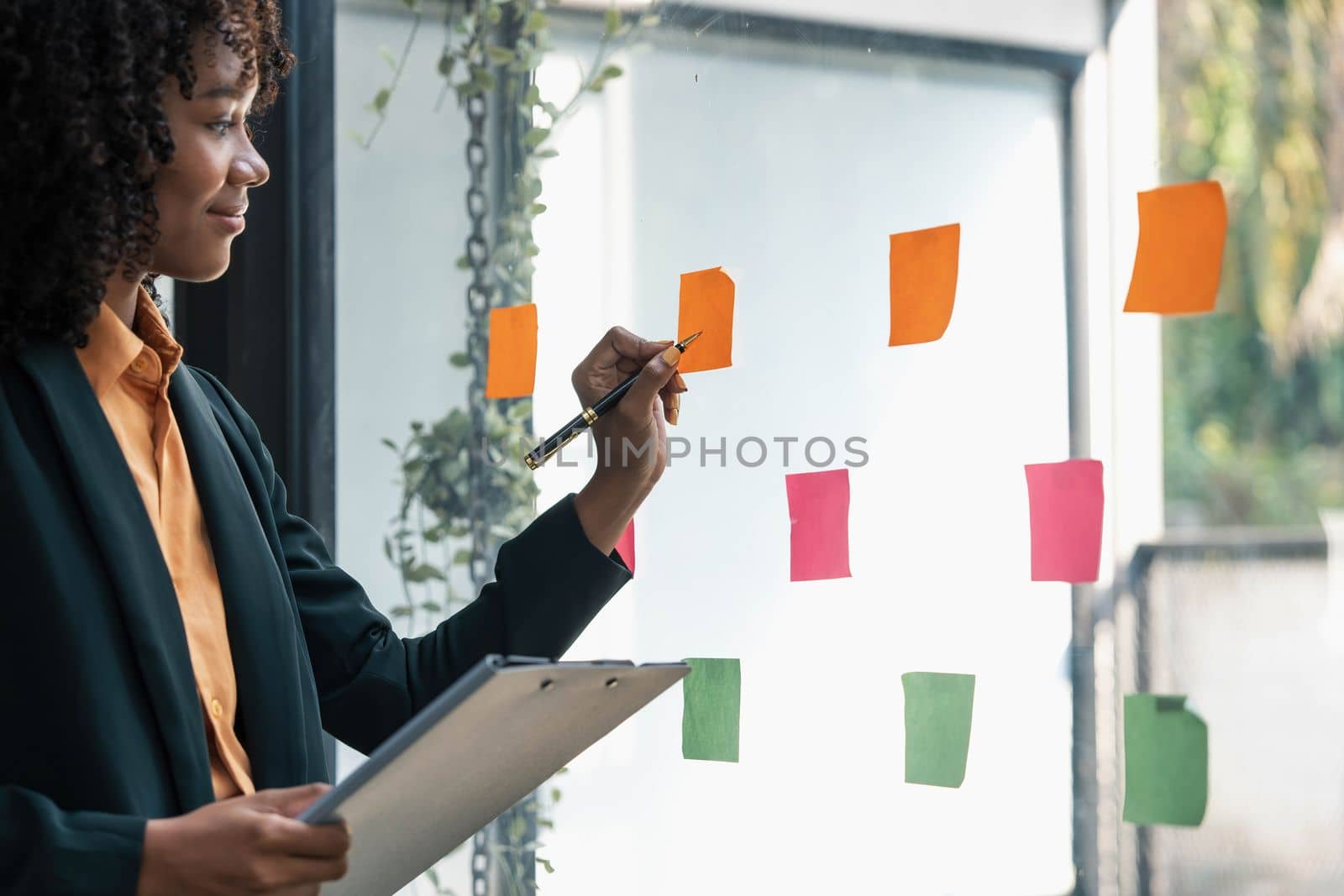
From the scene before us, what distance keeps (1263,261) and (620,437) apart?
1.43ft

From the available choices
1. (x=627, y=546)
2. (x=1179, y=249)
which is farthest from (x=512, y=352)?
(x=1179, y=249)

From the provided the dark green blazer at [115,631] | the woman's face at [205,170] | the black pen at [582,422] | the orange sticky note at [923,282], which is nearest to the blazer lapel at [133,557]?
the dark green blazer at [115,631]

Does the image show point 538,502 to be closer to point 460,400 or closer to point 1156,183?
point 460,400

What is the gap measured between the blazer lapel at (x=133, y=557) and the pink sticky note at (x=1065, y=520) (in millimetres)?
526

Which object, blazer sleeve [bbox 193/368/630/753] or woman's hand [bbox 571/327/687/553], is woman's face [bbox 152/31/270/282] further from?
woman's hand [bbox 571/327/687/553]

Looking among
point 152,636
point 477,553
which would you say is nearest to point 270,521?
point 152,636

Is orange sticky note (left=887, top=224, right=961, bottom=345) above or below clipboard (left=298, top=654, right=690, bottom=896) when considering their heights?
above

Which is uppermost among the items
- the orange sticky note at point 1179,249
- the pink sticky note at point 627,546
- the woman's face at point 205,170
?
the woman's face at point 205,170

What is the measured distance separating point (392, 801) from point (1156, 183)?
1.79 ft

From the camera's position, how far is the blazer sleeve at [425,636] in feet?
3.01

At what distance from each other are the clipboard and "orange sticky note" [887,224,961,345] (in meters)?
0.31

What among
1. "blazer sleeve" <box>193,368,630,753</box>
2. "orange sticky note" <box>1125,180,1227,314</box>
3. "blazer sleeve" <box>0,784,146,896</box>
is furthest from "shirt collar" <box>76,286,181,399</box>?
"orange sticky note" <box>1125,180,1227,314</box>

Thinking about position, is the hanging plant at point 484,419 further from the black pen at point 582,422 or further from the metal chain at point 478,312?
the black pen at point 582,422

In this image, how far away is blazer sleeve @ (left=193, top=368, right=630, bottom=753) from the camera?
92 cm
